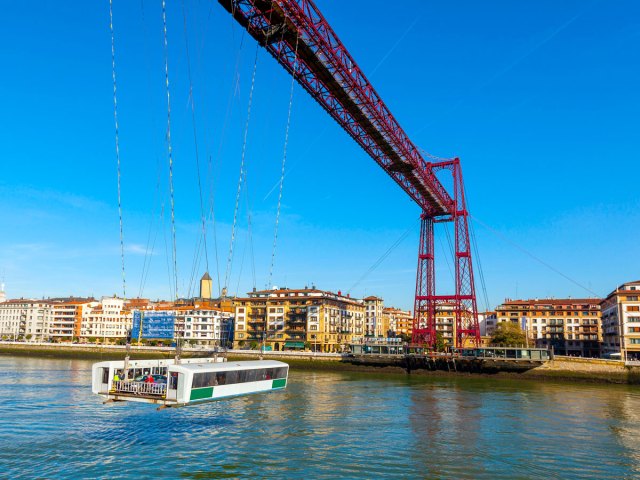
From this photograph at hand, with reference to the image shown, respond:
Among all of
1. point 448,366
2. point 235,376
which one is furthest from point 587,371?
point 235,376

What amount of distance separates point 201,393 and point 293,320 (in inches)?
2835

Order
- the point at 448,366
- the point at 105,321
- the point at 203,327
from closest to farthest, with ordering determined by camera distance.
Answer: the point at 448,366
the point at 203,327
the point at 105,321

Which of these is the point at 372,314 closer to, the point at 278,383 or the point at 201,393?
the point at 278,383

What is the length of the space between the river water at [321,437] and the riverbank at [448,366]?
17.7 meters

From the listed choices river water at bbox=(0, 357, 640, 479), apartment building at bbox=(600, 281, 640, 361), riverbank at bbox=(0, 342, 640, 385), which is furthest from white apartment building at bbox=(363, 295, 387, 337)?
river water at bbox=(0, 357, 640, 479)

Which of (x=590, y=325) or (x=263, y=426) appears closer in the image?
(x=263, y=426)

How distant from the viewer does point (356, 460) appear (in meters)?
19.9

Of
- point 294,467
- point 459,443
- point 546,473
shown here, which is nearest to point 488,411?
point 459,443

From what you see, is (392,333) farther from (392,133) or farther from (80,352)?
(392,133)

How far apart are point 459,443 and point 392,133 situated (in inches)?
1023

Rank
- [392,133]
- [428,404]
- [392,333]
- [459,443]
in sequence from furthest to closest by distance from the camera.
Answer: [392,333]
[392,133]
[428,404]
[459,443]

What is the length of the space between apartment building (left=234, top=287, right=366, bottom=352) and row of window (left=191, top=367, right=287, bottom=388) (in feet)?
210

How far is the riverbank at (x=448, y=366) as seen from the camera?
5475 centimetres

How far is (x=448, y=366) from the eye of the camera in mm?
62000
